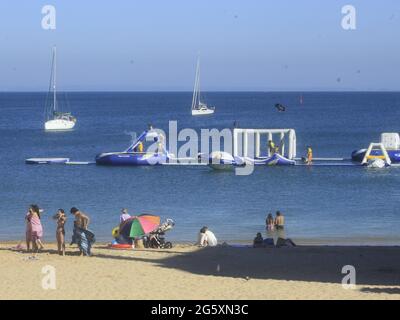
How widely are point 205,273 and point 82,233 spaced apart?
332 cm

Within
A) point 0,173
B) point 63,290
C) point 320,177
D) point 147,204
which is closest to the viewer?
point 63,290

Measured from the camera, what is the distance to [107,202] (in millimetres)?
38594

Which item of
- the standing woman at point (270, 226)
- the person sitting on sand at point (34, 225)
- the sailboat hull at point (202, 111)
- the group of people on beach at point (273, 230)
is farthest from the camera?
the sailboat hull at point (202, 111)

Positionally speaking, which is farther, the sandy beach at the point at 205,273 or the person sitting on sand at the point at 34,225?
the person sitting on sand at the point at 34,225

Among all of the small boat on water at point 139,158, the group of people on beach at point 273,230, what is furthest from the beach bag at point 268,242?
the small boat on water at point 139,158

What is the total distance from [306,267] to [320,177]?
2856 centimetres

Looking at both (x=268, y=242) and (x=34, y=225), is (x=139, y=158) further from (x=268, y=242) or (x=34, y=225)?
(x=34, y=225)

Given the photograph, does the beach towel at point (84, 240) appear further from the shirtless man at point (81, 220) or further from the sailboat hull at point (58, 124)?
the sailboat hull at point (58, 124)

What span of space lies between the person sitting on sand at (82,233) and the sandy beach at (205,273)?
11.6 inches

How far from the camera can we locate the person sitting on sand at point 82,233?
19906mm

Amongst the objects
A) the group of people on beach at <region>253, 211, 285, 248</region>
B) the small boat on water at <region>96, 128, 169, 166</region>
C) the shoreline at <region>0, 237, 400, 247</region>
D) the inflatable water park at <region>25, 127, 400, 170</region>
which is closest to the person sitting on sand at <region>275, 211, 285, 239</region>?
the group of people on beach at <region>253, 211, 285, 248</region>

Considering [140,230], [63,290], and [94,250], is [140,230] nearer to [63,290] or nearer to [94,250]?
[94,250]

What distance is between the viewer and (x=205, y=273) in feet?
60.3

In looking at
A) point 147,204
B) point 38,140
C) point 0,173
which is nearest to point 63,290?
point 147,204
